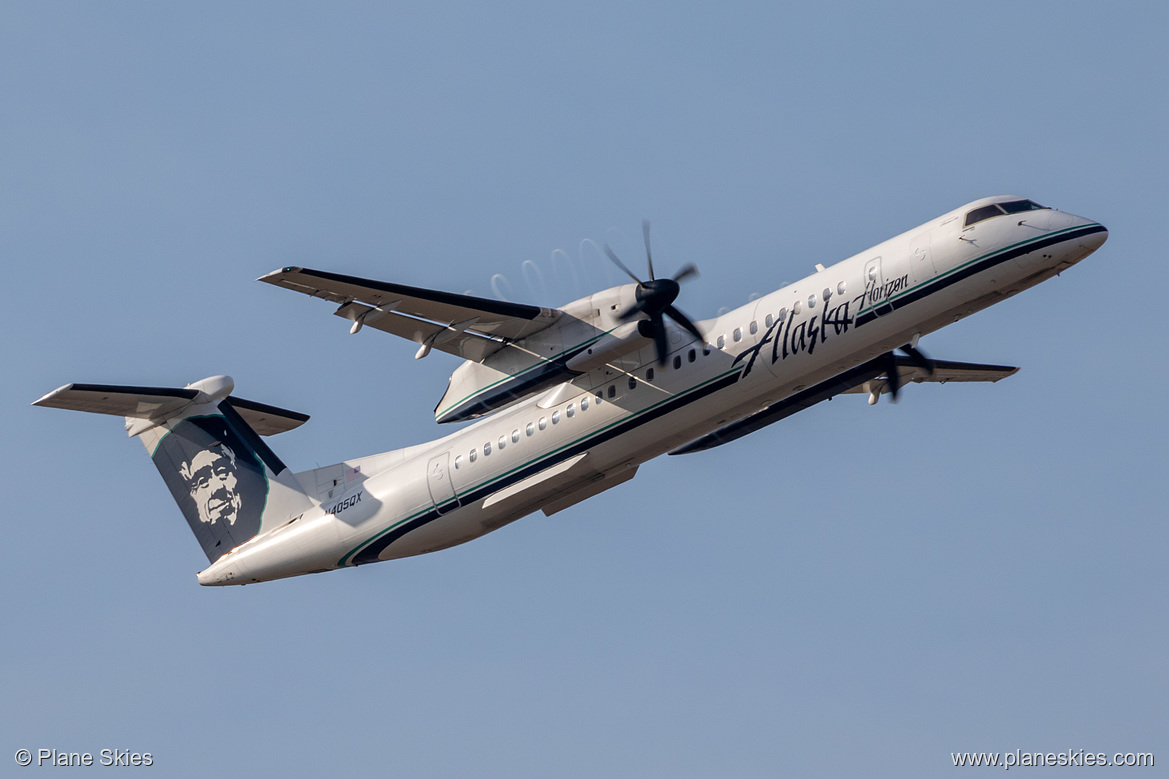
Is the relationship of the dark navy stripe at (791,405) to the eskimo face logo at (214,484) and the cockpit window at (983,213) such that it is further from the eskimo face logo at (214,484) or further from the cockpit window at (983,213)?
the eskimo face logo at (214,484)

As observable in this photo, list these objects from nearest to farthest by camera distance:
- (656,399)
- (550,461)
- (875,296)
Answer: (875,296) < (656,399) < (550,461)

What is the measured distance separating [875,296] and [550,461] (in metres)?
5.58

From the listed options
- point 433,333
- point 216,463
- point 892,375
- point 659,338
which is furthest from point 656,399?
point 216,463

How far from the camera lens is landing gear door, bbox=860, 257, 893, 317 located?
61.5 feet

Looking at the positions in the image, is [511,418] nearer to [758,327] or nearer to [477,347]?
[477,347]

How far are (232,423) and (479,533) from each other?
17.2 ft

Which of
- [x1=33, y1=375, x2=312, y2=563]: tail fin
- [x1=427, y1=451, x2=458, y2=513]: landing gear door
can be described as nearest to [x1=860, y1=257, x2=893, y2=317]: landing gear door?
[x1=427, y1=451, x2=458, y2=513]: landing gear door

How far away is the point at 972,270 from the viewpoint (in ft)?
60.2

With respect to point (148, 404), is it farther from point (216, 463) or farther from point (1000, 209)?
point (1000, 209)

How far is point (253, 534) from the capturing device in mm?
22578

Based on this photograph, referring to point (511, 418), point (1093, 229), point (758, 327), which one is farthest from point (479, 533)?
point (1093, 229)

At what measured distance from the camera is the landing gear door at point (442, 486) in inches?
829

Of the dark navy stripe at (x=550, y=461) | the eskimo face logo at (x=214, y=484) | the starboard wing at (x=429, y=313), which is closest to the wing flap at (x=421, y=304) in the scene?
the starboard wing at (x=429, y=313)

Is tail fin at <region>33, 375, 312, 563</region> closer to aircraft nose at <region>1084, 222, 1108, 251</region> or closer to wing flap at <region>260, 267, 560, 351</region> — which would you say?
wing flap at <region>260, 267, 560, 351</region>
